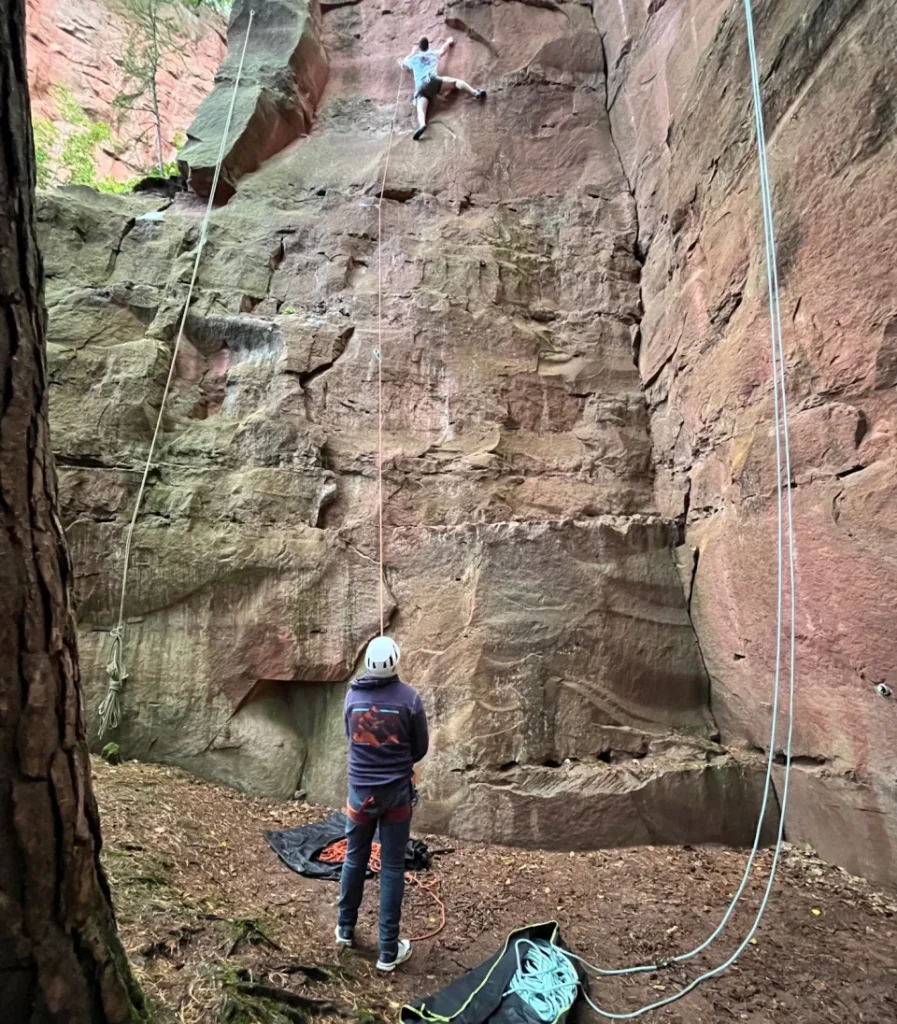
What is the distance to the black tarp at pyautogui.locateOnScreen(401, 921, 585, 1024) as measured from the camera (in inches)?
102

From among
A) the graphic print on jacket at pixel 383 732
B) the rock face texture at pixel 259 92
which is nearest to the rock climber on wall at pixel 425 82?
the rock face texture at pixel 259 92

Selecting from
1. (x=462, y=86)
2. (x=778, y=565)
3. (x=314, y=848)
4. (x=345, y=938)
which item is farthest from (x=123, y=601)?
(x=462, y=86)

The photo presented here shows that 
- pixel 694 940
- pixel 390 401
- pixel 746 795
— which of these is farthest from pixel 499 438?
pixel 694 940

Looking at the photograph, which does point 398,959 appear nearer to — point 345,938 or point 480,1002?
point 345,938

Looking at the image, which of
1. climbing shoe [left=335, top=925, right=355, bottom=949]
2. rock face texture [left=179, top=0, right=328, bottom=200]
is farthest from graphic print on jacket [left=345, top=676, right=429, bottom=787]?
rock face texture [left=179, top=0, right=328, bottom=200]

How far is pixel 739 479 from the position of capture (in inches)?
180

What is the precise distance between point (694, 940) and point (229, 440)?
186 inches

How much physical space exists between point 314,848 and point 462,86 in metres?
8.38

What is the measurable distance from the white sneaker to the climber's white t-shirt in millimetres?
8773

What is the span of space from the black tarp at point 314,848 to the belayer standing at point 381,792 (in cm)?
63

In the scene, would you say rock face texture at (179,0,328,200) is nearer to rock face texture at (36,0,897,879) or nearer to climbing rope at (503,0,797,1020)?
rock face texture at (36,0,897,879)

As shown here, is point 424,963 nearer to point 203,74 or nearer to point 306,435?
point 306,435

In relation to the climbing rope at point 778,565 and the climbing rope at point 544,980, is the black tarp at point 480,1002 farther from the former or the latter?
the climbing rope at point 778,565

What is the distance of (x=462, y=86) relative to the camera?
8.00 m
